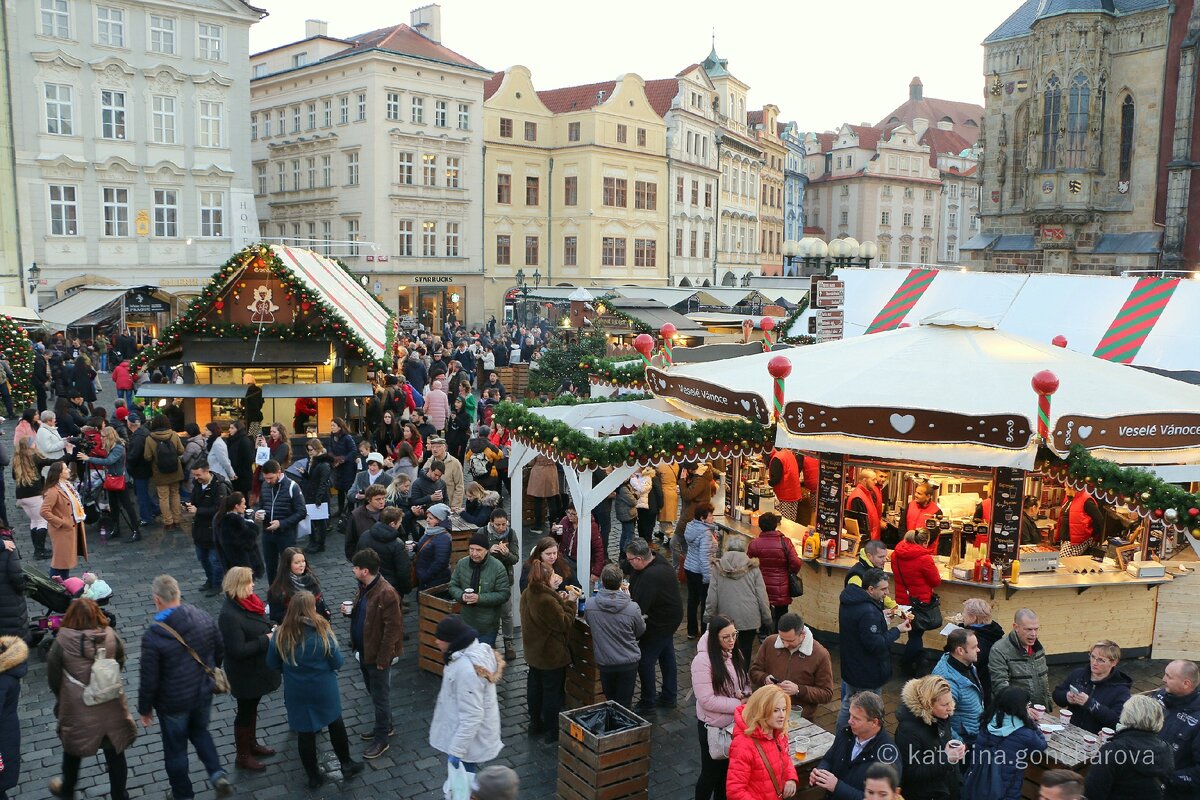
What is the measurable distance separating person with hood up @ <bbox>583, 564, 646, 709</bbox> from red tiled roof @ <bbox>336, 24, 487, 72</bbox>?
39.1m

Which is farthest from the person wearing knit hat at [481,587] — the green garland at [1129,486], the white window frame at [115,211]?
the white window frame at [115,211]

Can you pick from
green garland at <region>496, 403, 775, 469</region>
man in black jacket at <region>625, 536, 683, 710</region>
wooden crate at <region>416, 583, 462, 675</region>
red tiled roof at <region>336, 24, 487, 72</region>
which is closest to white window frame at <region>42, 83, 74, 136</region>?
red tiled roof at <region>336, 24, 487, 72</region>

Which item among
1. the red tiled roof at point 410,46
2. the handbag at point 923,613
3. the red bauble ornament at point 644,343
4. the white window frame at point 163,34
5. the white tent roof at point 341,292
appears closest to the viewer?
the handbag at point 923,613

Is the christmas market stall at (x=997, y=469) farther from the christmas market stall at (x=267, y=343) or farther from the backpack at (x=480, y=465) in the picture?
the christmas market stall at (x=267, y=343)

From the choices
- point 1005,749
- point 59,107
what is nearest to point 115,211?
point 59,107

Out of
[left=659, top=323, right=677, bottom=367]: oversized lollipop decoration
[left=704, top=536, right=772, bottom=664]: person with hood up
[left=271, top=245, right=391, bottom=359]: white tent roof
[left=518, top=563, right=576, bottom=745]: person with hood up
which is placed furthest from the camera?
[left=271, top=245, right=391, bottom=359]: white tent roof

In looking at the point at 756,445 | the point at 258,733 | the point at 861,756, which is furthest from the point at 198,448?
the point at 861,756

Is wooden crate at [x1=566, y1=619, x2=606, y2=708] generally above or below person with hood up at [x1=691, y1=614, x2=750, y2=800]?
below

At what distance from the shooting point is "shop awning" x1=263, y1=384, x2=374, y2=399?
17.9 metres

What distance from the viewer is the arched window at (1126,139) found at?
35.2 metres

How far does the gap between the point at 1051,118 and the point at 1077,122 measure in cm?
89

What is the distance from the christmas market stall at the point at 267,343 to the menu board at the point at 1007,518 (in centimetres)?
1155

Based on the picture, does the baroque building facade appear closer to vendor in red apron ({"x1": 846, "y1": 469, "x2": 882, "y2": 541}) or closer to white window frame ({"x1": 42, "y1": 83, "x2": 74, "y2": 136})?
vendor in red apron ({"x1": 846, "y1": 469, "x2": 882, "y2": 541})

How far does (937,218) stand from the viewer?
81188 millimetres
